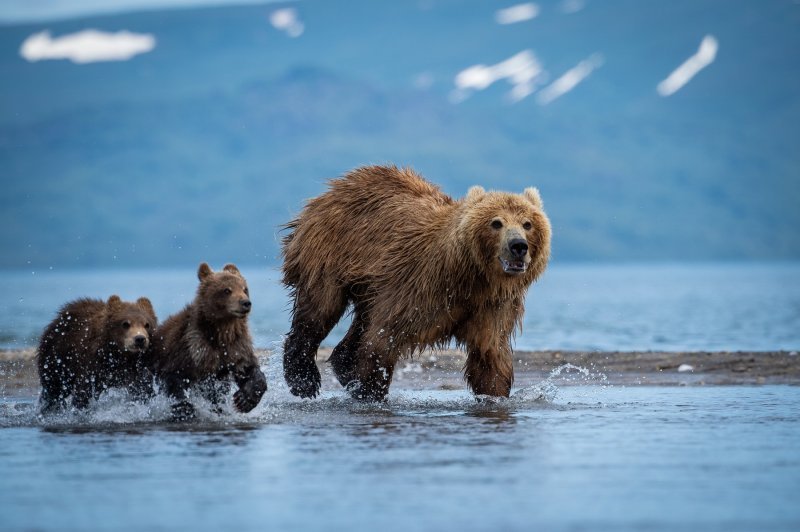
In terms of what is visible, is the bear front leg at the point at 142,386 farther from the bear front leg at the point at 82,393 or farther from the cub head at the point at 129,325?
the bear front leg at the point at 82,393

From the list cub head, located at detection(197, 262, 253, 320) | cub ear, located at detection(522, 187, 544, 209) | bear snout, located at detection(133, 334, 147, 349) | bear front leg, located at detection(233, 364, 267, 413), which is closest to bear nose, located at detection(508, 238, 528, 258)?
cub ear, located at detection(522, 187, 544, 209)

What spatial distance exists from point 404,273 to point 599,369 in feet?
15.0

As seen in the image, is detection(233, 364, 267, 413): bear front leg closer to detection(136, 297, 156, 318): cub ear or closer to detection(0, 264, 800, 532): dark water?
detection(0, 264, 800, 532): dark water

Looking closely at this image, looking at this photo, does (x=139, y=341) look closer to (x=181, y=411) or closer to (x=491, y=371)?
(x=181, y=411)

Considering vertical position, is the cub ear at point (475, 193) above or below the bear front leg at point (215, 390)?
above

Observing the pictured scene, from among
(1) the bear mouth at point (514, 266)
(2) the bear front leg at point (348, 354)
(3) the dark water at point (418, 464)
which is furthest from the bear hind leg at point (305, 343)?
(1) the bear mouth at point (514, 266)

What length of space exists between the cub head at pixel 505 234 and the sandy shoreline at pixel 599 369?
2.84 meters

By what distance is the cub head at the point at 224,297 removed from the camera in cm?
891

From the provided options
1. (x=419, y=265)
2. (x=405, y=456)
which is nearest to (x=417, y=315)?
(x=419, y=265)

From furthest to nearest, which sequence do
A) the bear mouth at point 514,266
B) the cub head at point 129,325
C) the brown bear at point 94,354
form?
the brown bear at point 94,354
the cub head at point 129,325
the bear mouth at point 514,266

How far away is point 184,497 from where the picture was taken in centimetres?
595

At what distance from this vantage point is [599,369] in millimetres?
13531

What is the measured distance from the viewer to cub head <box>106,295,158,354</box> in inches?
361

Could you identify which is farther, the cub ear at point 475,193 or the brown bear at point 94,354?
the brown bear at point 94,354
